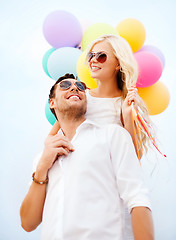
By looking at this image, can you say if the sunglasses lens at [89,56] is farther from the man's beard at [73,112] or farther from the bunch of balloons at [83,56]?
the man's beard at [73,112]

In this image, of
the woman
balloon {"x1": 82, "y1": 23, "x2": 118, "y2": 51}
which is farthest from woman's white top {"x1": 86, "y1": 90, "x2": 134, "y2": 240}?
balloon {"x1": 82, "y1": 23, "x2": 118, "y2": 51}

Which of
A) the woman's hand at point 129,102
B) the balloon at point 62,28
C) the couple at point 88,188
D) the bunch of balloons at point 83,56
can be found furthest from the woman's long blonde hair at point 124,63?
the balloon at point 62,28

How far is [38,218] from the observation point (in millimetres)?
1225

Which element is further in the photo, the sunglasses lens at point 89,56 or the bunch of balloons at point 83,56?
the bunch of balloons at point 83,56

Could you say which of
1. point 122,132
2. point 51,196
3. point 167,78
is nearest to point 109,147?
point 122,132

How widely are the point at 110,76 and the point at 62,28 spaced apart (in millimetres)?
844

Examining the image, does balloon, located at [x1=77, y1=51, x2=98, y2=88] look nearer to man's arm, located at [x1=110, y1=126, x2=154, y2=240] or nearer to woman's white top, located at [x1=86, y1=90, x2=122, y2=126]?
woman's white top, located at [x1=86, y1=90, x2=122, y2=126]

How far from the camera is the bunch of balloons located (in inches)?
72.3

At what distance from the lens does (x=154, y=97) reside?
6.48 ft

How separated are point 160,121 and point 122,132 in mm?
1850

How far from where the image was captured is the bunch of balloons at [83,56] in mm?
1837

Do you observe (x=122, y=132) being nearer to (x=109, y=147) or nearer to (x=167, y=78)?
(x=109, y=147)

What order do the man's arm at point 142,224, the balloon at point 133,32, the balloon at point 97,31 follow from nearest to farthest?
1. the man's arm at point 142,224
2. the balloon at point 97,31
3. the balloon at point 133,32

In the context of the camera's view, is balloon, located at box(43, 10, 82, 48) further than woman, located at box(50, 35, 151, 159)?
Yes
